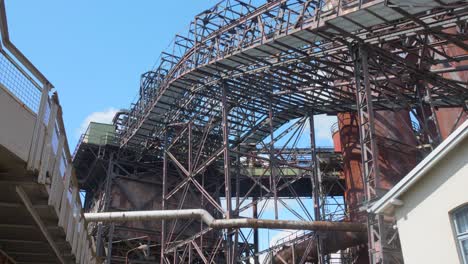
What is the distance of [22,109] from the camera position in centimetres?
657

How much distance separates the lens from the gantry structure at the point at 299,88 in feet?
52.7

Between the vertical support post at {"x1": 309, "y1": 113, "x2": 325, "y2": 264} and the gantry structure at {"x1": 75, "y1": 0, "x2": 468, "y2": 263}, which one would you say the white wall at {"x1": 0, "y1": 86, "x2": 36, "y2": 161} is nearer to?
the gantry structure at {"x1": 75, "y1": 0, "x2": 468, "y2": 263}

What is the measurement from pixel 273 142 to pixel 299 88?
9.39 ft

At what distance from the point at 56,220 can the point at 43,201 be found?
89 centimetres

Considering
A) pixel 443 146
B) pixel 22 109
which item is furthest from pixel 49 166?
pixel 443 146

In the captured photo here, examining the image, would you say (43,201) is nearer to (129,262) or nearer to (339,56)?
(339,56)

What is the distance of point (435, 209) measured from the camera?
9930mm

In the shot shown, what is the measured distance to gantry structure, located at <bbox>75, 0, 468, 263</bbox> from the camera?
16078 mm

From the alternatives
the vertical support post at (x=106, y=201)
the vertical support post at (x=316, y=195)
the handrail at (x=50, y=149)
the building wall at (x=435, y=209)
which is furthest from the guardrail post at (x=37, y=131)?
the vertical support post at (x=106, y=201)

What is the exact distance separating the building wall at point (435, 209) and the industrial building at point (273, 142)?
3 centimetres

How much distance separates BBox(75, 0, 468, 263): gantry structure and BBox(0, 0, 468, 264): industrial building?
7 cm

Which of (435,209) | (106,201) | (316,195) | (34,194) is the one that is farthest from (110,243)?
(34,194)

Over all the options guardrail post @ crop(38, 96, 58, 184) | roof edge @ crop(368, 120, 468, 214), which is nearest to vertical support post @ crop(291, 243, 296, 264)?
roof edge @ crop(368, 120, 468, 214)

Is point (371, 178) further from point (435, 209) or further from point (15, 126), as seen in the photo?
point (15, 126)
